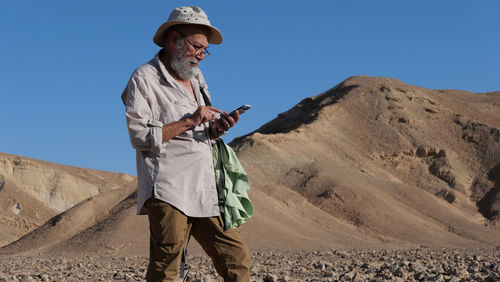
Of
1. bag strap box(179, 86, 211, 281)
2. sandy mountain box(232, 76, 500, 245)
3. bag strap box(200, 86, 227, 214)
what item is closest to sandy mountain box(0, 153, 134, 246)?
sandy mountain box(232, 76, 500, 245)

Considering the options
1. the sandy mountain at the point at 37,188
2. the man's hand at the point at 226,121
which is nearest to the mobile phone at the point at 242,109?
the man's hand at the point at 226,121

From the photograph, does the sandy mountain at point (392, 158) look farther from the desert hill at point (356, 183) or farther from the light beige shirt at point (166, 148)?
the light beige shirt at point (166, 148)

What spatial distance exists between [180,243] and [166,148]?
0.51 m

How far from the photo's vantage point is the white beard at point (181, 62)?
3807 millimetres

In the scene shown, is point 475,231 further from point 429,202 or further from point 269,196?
point 269,196

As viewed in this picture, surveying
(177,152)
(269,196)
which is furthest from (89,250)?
(177,152)

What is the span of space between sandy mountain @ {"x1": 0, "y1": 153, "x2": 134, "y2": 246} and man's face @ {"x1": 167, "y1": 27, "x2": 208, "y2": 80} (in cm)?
3715

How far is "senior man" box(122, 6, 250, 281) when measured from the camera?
350 centimetres

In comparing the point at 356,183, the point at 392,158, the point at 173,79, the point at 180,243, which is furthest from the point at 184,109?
the point at 392,158

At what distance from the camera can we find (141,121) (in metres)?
3.56

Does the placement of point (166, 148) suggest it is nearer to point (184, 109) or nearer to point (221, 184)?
point (184, 109)

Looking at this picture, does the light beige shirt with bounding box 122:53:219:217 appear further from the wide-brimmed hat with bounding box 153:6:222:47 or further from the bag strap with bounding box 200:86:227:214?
the wide-brimmed hat with bounding box 153:6:222:47

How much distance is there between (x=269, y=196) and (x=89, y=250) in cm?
870

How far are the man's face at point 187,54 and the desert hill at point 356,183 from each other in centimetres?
1750
